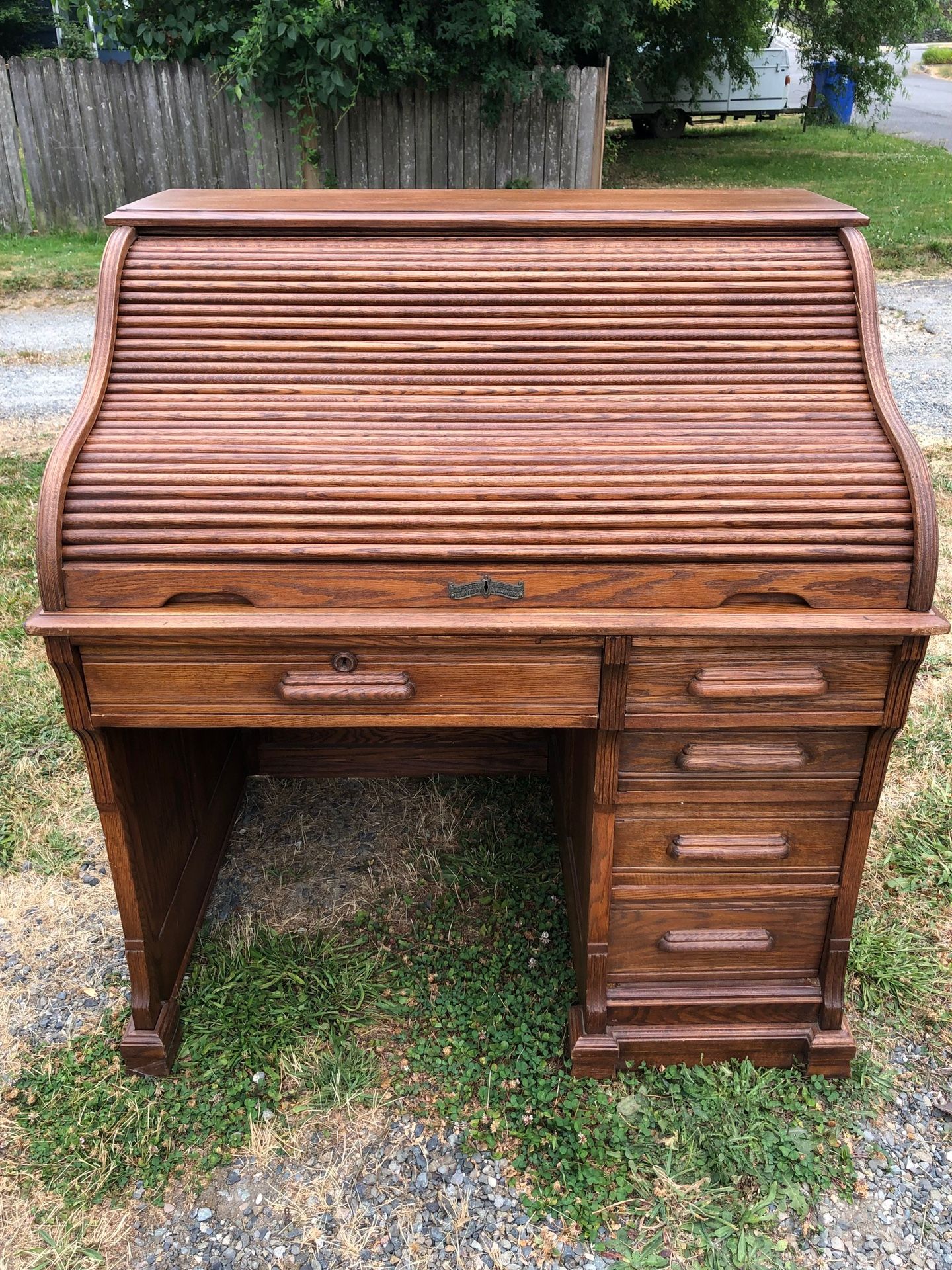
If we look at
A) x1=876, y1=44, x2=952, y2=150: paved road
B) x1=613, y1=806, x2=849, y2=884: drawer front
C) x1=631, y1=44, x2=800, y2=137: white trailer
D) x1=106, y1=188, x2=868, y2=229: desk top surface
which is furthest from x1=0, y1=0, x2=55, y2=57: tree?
x1=613, y1=806, x2=849, y2=884: drawer front

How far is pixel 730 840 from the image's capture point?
85.4 inches

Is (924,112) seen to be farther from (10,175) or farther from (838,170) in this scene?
(10,175)

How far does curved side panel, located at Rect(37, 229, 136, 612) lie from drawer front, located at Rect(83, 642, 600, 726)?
0.16m

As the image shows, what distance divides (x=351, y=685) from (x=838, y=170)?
43.1 ft

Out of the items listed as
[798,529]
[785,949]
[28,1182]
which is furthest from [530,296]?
[28,1182]

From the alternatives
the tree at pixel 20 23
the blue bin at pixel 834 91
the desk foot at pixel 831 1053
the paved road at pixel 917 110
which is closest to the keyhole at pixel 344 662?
the desk foot at pixel 831 1053

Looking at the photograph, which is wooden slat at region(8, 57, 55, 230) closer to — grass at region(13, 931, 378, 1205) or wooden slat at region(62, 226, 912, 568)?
wooden slat at region(62, 226, 912, 568)

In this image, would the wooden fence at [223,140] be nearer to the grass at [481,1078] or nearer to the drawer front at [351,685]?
the grass at [481,1078]

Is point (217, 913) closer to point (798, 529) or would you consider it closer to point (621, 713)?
point (621, 713)

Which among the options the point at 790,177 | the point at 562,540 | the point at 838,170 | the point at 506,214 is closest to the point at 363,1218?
the point at 562,540

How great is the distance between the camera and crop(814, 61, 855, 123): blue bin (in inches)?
498

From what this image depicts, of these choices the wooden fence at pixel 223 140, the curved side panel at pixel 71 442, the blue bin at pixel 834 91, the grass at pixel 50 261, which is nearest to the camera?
the curved side panel at pixel 71 442

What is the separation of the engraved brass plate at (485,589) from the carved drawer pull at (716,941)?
2.98ft

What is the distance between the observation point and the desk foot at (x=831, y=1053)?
2.29m
